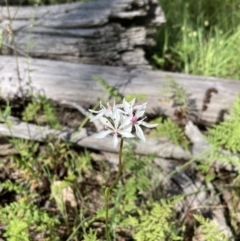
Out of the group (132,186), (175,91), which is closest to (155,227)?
(132,186)

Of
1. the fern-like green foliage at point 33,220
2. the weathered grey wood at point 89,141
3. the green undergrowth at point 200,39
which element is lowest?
the fern-like green foliage at point 33,220

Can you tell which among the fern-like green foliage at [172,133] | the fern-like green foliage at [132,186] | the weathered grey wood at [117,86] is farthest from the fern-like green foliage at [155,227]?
the weathered grey wood at [117,86]

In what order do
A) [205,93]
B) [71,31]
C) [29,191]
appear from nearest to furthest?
[29,191] → [205,93] → [71,31]

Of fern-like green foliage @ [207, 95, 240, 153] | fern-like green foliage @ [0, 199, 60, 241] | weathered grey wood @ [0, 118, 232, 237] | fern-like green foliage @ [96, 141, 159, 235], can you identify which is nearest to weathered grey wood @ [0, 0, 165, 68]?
weathered grey wood @ [0, 118, 232, 237]

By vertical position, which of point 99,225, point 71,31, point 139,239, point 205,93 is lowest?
point 99,225

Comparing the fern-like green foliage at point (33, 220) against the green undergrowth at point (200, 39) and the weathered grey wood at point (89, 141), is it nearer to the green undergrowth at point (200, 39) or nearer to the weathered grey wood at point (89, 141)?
the weathered grey wood at point (89, 141)

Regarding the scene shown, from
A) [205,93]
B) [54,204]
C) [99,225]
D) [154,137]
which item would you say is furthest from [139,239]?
[205,93]

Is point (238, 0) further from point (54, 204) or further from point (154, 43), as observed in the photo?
point (54, 204)
